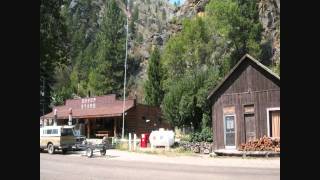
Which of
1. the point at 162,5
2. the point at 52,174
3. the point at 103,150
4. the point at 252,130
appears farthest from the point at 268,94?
the point at 162,5

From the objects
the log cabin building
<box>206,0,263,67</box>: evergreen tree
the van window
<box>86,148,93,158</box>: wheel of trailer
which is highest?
→ <box>206,0,263,67</box>: evergreen tree

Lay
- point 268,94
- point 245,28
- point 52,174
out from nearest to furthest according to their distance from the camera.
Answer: point 52,174, point 268,94, point 245,28

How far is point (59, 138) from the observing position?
31.3 meters

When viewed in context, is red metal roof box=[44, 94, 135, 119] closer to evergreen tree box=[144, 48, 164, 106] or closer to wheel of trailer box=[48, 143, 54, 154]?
wheel of trailer box=[48, 143, 54, 154]

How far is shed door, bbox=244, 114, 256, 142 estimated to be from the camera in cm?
2771

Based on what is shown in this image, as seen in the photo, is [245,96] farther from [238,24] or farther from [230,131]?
[238,24]

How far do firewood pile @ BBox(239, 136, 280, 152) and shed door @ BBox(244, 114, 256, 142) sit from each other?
1.04 metres

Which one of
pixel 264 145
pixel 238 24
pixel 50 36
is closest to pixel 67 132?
pixel 264 145

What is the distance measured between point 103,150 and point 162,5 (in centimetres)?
16543

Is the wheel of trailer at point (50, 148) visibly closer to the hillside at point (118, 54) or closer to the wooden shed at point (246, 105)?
the wooden shed at point (246, 105)

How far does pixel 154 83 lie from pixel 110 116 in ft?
63.1

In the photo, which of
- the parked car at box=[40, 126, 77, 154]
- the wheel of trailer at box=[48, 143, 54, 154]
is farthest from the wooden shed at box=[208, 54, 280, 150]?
the wheel of trailer at box=[48, 143, 54, 154]
